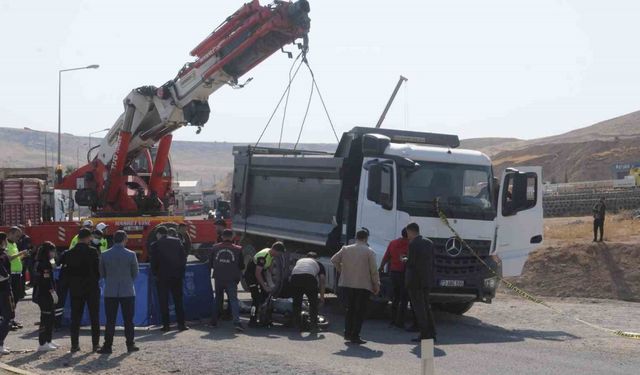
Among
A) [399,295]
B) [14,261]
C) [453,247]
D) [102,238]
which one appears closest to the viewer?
[399,295]

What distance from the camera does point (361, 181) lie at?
628 inches

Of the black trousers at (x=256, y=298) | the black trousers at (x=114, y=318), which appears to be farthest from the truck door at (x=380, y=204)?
the black trousers at (x=114, y=318)

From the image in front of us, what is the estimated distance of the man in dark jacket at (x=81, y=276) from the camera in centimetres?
1261

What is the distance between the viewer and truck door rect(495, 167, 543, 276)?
1603 centimetres

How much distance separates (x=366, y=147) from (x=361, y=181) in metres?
0.66

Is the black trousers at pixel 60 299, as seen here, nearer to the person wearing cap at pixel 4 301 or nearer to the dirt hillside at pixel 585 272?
the person wearing cap at pixel 4 301

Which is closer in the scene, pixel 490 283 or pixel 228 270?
pixel 228 270

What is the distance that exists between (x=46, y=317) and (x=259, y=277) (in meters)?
3.49

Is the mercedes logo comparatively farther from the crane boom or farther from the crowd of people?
the crane boom

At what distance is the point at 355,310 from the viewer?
44.1 feet

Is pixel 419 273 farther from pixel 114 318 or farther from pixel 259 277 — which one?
pixel 114 318

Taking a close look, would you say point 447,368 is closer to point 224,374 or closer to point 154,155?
point 224,374

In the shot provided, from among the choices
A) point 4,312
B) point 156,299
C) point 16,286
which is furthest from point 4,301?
point 16,286

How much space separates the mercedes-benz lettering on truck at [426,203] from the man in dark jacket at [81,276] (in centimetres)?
481
